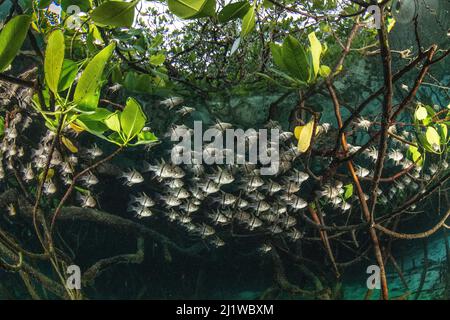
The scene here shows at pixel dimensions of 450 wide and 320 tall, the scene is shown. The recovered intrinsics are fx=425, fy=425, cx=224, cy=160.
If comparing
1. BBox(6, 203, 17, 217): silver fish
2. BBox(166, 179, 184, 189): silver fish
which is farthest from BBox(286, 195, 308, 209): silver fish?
BBox(6, 203, 17, 217): silver fish

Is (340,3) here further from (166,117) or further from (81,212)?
(81,212)

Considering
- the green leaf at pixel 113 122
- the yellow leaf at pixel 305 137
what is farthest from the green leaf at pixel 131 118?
the yellow leaf at pixel 305 137

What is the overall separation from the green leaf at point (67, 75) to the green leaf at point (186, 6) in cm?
18

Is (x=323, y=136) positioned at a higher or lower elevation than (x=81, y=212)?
higher

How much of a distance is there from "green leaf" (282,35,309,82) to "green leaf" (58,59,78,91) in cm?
32

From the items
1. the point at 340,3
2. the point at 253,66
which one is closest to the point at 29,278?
the point at 253,66

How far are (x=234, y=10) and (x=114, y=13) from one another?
194mm

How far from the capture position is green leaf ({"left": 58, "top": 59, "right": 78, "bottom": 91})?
607 mm

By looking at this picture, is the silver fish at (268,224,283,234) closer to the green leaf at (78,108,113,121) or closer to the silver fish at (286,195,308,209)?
the silver fish at (286,195,308,209)

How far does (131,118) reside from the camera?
2.42ft

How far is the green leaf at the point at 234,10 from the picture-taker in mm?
658

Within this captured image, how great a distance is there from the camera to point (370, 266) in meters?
1.04

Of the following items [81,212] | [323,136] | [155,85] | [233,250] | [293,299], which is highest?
[155,85]

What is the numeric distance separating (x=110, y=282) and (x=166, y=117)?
446mm
